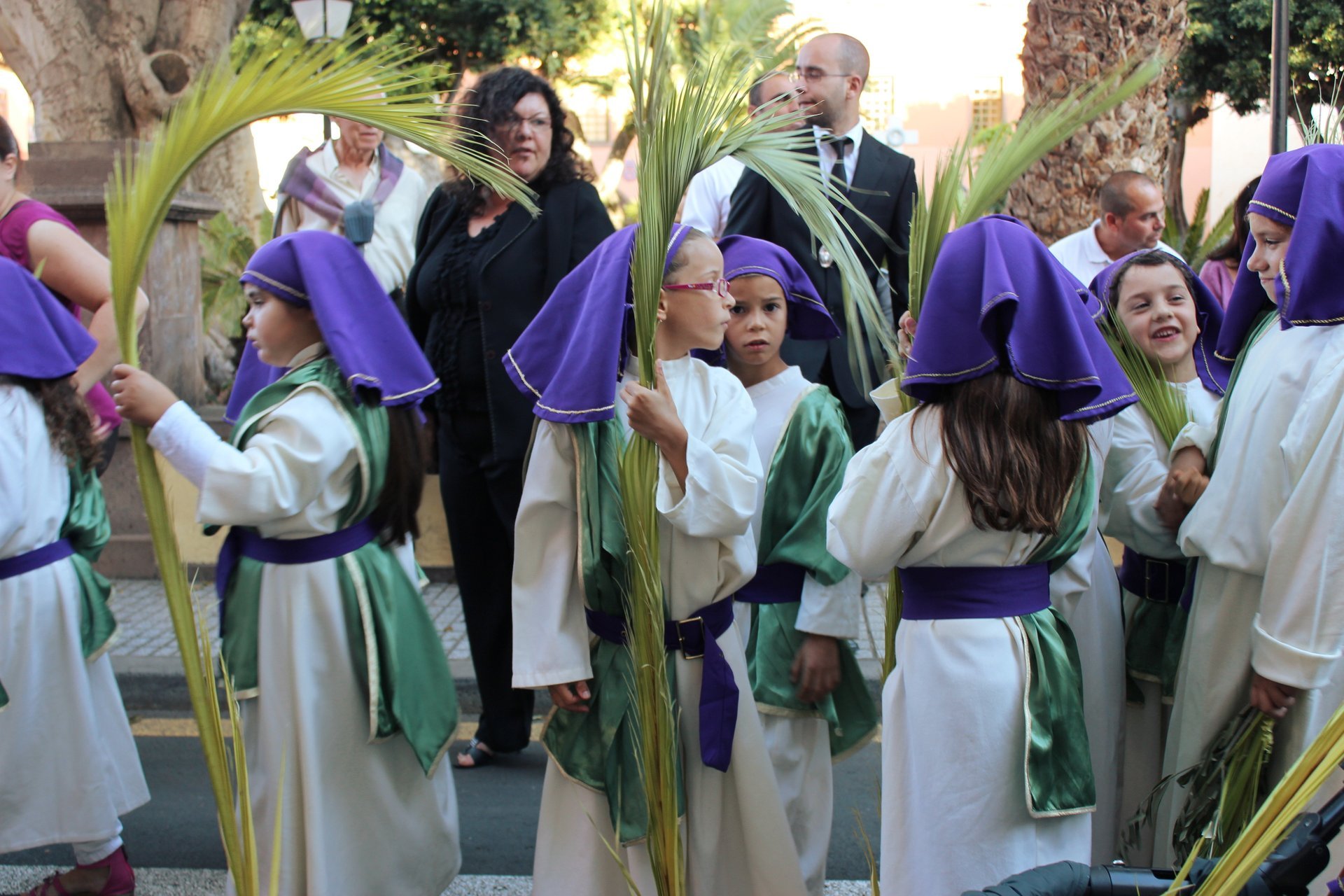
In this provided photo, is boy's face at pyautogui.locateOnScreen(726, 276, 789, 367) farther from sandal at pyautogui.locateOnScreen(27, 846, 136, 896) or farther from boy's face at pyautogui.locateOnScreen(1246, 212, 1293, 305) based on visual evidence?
sandal at pyautogui.locateOnScreen(27, 846, 136, 896)

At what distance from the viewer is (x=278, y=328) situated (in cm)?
314

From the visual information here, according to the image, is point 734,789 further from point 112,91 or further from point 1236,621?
point 112,91

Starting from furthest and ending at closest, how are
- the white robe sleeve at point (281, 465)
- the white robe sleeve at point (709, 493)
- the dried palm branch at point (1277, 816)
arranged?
the white robe sleeve at point (281, 465), the white robe sleeve at point (709, 493), the dried palm branch at point (1277, 816)

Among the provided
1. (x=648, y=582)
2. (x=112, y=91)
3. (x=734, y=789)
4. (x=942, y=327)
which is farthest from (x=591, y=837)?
(x=112, y=91)

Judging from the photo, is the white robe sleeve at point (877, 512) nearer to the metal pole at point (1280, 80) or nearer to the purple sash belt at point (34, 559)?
the purple sash belt at point (34, 559)

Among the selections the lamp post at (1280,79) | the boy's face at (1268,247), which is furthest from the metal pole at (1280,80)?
the boy's face at (1268,247)

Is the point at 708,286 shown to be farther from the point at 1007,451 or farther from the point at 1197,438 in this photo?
the point at 1197,438

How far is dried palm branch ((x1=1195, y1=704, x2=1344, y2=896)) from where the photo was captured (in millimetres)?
1450

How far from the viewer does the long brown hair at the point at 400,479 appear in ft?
10.4

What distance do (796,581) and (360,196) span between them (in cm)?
333

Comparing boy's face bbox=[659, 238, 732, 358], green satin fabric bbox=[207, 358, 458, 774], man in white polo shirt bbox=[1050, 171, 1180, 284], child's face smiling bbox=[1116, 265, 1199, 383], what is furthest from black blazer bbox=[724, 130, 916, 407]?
green satin fabric bbox=[207, 358, 458, 774]

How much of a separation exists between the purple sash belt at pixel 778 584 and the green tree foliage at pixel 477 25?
1724cm

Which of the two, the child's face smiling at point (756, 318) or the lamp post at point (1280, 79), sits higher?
the lamp post at point (1280, 79)

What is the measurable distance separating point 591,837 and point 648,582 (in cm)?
74
